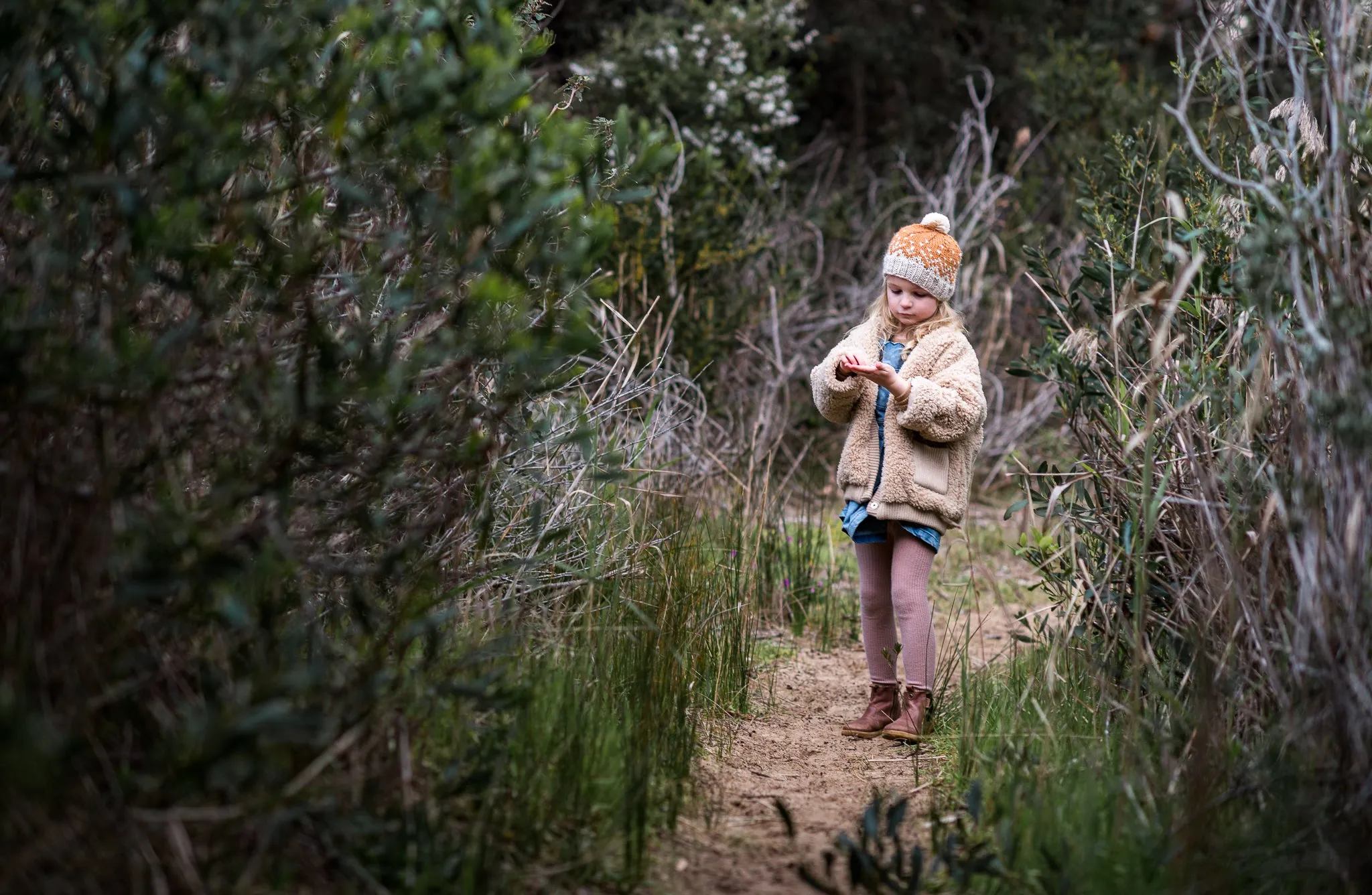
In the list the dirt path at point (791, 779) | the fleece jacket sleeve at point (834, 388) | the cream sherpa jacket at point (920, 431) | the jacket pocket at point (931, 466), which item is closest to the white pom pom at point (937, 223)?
the cream sherpa jacket at point (920, 431)

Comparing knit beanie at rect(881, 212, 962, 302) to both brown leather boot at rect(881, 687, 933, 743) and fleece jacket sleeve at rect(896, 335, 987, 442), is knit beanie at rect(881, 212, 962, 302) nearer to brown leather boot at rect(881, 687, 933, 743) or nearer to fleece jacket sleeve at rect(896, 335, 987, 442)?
fleece jacket sleeve at rect(896, 335, 987, 442)

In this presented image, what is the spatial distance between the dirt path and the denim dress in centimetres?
29

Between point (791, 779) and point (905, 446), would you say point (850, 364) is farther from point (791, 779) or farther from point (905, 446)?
point (791, 779)

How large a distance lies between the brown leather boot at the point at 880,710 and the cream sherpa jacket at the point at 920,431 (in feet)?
1.73

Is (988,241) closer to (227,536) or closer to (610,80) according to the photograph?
(610,80)

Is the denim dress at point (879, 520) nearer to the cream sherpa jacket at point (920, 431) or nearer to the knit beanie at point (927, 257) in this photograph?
the cream sherpa jacket at point (920, 431)

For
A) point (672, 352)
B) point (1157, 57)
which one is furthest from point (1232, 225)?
point (1157, 57)

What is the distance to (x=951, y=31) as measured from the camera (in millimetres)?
11273

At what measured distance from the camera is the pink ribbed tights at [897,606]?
12.7 ft

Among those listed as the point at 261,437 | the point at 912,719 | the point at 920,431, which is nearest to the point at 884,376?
the point at 920,431

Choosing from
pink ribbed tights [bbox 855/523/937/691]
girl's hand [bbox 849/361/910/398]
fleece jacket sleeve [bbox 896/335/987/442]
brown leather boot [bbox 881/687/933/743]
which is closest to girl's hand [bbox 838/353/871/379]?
girl's hand [bbox 849/361/910/398]

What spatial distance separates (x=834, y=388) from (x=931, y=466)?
38 cm

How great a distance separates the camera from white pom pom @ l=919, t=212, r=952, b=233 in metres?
4.09

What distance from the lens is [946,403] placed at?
380 cm
